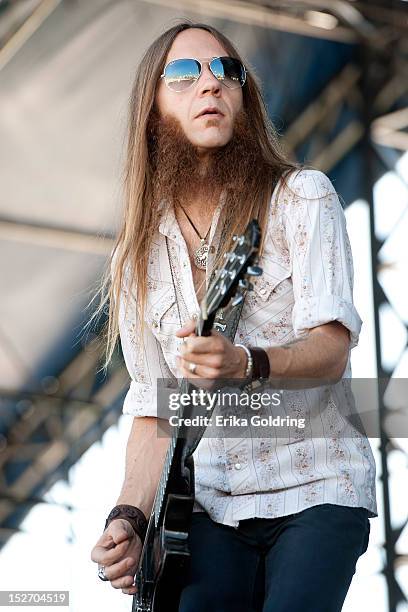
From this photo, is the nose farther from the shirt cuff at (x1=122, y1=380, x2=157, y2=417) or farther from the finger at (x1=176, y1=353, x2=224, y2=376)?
the finger at (x1=176, y1=353, x2=224, y2=376)

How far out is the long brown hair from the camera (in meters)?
3.14

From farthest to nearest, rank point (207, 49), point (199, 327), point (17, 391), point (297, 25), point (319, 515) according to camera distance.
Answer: point (17, 391), point (297, 25), point (207, 49), point (319, 515), point (199, 327)

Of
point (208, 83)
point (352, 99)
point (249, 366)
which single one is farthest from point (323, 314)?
point (352, 99)

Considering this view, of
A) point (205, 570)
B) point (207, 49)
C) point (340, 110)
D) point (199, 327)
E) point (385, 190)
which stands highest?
point (340, 110)

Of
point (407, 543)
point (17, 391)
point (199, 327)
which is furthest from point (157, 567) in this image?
point (17, 391)

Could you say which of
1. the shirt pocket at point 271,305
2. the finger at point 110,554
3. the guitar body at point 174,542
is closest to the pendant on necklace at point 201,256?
the shirt pocket at point 271,305

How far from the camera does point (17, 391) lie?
7.88m

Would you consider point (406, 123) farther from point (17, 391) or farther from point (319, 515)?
point (319, 515)

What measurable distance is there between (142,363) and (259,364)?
0.74 m

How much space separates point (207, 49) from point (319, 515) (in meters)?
1.25

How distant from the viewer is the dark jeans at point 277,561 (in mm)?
2619

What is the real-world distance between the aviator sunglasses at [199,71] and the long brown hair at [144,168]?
0.08 meters

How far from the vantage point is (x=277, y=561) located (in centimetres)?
269

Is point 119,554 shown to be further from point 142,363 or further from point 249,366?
point 249,366
